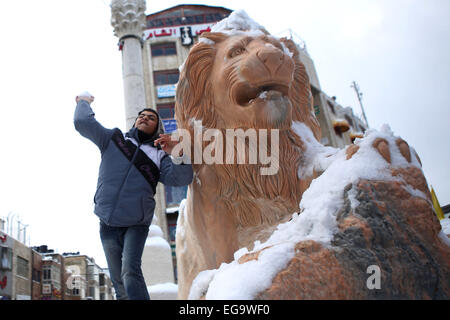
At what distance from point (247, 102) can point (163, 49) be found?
21199 millimetres

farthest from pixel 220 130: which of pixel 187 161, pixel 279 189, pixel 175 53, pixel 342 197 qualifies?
pixel 175 53

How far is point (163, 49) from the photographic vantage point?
2205 centimetres

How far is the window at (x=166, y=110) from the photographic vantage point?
775 inches

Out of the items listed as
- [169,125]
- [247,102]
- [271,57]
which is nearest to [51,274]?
[169,125]

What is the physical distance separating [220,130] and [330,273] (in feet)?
4.10

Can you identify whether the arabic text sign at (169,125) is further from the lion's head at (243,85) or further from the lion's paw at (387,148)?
the lion's paw at (387,148)

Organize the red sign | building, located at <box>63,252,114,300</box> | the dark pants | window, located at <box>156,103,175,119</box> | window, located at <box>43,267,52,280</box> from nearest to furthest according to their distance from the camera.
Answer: the dark pants → the red sign → window, located at <box>156,103,175,119</box> → window, located at <box>43,267,52,280</box> → building, located at <box>63,252,114,300</box>

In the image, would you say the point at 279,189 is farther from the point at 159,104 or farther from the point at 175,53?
the point at 175,53

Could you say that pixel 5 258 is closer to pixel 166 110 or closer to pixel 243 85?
pixel 166 110

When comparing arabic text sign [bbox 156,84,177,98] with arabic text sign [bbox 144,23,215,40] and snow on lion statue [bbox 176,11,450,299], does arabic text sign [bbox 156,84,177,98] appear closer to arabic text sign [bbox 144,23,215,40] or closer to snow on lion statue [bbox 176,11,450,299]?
arabic text sign [bbox 144,23,215,40]

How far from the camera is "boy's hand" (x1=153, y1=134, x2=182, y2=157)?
1.99 m

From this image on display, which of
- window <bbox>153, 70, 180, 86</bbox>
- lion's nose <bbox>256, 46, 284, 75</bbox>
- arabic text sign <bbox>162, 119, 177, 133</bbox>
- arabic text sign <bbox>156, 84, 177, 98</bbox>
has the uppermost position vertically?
window <bbox>153, 70, 180, 86</bbox>

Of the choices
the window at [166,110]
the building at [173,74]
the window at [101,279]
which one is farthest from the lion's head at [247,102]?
the window at [101,279]

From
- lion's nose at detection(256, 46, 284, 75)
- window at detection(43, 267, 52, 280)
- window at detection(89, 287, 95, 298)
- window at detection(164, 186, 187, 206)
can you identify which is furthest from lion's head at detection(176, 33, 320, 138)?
window at detection(89, 287, 95, 298)
